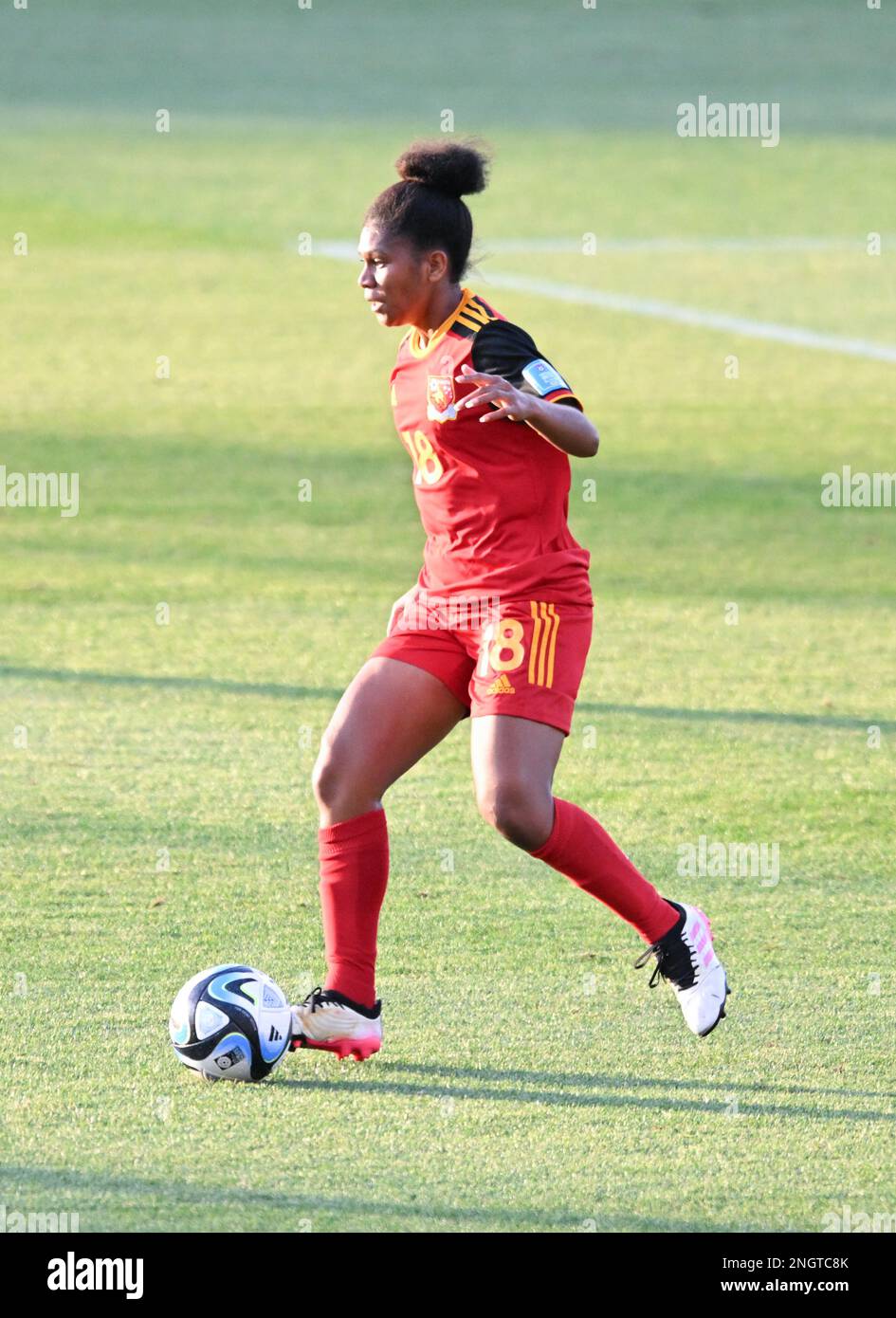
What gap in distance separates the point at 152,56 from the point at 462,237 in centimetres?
4259

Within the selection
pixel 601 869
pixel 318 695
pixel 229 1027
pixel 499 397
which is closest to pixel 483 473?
pixel 499 397

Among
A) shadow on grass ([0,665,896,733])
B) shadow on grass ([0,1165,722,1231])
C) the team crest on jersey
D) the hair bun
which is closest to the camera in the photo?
shadow on grass ([0,1165,722,1231])

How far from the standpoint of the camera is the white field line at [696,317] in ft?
63.5

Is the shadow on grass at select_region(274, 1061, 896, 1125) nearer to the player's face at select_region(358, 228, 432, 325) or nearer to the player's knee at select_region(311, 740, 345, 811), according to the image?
the player's knee at select_region(311, 740, 345, 811)

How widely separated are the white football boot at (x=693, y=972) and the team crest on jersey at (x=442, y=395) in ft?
4.65

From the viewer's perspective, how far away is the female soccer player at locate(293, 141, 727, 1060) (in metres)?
5.27

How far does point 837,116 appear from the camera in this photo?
38812 mm

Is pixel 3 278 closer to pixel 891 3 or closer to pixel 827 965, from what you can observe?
pixel 827 965

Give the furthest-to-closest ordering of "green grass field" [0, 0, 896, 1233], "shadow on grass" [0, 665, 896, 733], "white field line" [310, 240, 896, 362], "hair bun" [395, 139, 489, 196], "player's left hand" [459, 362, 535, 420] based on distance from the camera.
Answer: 1. "white field line" [310, 240, 896, 362]
2. "shadow on grass" [0, 665, 896, 733]
3. "hair bun" [395, 139, 489, 196]
4. "player's left hand" [459, 362, 535, 420]
5. "green grass field" [0, 0, 896, 1233]

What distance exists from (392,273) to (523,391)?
47 centimetres

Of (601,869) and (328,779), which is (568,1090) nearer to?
(601,869)

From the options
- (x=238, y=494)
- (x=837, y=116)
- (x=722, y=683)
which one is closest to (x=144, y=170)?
(x=837, y=116)

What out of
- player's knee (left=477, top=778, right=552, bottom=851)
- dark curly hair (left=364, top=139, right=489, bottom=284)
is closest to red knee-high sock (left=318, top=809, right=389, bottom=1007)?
player's knee (left=477, top=778, right=552, bottom=851)

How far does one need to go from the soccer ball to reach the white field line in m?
13.9
